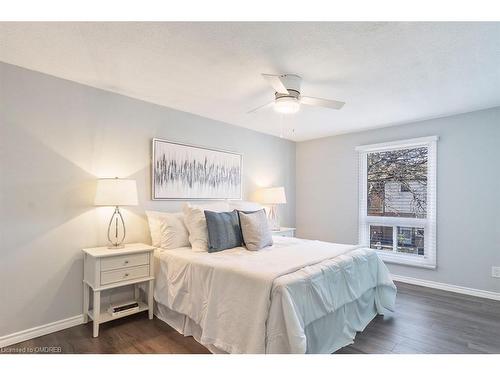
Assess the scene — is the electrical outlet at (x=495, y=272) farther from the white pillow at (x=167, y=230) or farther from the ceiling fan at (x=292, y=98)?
the white pillow at (x=167, y=230)

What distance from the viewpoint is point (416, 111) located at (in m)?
3.50

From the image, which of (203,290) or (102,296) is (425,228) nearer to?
(203,290)

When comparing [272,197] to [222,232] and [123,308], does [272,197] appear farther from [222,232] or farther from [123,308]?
[123,308]

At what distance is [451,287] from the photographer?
11.8ft

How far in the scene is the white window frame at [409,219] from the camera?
12.4 ft

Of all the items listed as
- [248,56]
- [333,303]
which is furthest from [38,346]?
[248,56]

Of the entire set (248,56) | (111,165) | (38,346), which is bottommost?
(38,346)

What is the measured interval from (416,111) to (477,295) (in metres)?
2.40

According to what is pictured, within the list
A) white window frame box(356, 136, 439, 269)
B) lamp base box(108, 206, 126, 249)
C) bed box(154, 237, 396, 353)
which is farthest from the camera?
white window frame box(356, 136, 439, 269)

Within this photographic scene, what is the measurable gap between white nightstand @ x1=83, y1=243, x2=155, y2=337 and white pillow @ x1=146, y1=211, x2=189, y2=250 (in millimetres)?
207

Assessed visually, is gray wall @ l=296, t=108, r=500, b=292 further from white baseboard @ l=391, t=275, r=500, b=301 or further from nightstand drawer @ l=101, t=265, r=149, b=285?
nightstand drawer @ l=101, t=265, r=149, b=285

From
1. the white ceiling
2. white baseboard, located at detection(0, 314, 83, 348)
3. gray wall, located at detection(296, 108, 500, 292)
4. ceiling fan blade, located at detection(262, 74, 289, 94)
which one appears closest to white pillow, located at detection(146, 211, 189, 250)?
white baseboard, located at detection(0, 314, 83, 348)

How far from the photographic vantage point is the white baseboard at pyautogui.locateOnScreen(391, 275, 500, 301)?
11.0 ft

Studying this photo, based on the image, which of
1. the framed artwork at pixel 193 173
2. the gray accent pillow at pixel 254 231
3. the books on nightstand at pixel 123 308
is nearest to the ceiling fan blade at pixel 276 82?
the gray accent pillow at pixel 254 231
